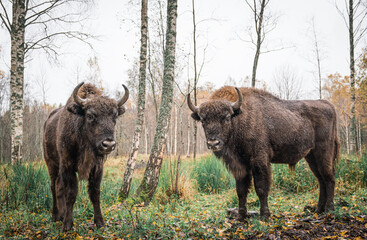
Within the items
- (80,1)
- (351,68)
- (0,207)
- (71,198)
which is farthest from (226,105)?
(351,68)

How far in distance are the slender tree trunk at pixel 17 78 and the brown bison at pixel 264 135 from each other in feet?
28.4

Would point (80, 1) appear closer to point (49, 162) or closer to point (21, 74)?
point (21, 74)

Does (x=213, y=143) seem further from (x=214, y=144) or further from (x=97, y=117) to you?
(x=97, y=117)

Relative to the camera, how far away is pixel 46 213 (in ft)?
19.5

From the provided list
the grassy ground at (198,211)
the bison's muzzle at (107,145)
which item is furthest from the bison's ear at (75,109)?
the grassy ground at (198,211)

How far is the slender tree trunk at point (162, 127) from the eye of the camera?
643 centimetres

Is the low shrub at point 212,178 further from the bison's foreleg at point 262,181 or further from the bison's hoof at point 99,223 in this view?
the bison's hoof at point 99,223

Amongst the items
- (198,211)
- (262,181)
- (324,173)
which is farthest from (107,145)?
(324,173)

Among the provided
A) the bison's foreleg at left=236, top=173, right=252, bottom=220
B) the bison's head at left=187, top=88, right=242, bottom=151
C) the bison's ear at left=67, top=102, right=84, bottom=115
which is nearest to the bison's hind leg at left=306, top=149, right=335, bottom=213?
the bison's foreleg at left=236, top=173, right=252, bottom=220

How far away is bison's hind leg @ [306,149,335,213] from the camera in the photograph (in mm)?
5176

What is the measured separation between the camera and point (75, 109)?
4.47m

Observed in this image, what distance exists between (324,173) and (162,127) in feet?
14.1

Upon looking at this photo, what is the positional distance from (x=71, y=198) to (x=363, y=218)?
5.30 metres

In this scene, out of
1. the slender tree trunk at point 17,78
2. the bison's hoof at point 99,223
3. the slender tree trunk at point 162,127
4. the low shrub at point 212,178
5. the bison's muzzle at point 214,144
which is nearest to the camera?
the bison's muzzle at point 214,144
